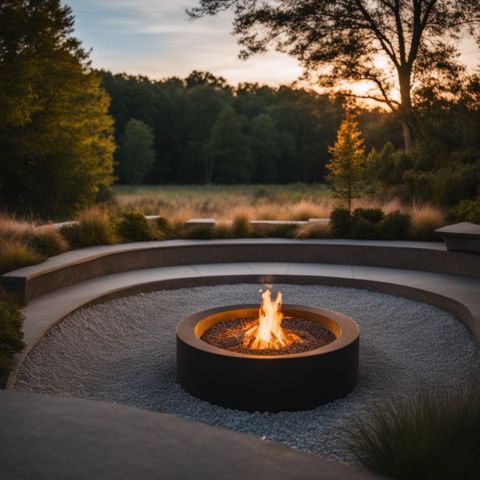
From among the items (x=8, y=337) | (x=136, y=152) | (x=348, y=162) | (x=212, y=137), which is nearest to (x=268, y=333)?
(x=8, y=337)

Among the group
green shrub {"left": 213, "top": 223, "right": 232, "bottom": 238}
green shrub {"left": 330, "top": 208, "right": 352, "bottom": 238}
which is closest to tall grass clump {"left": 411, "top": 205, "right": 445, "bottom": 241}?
green shrub {"left": 330, "top": 208, "right": 352, "bottom": 238}

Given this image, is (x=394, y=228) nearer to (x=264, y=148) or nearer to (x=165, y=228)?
(x=165, y=228)

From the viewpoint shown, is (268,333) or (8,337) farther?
(268,333)

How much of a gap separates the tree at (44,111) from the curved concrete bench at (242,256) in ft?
21.8

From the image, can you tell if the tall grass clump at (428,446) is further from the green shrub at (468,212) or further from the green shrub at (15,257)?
the green shrub at (468,212)

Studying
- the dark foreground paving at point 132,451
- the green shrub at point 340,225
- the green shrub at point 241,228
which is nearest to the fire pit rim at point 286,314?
the dark foreground paving at point 132,451

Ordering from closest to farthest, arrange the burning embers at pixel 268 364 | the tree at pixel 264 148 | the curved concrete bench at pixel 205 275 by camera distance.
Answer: the curved concrete bench at pixel 205 275
the burning embers at pixel 268 364
the tree at pixel 264 148

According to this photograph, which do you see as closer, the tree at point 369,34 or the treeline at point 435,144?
the treeline at point 435,144

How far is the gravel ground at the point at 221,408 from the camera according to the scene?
12.0 ft

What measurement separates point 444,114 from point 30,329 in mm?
16102

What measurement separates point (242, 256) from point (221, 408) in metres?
5.18

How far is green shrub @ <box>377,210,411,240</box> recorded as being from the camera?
360 inches

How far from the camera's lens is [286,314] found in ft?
16.6

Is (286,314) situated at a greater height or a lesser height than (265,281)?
greater
